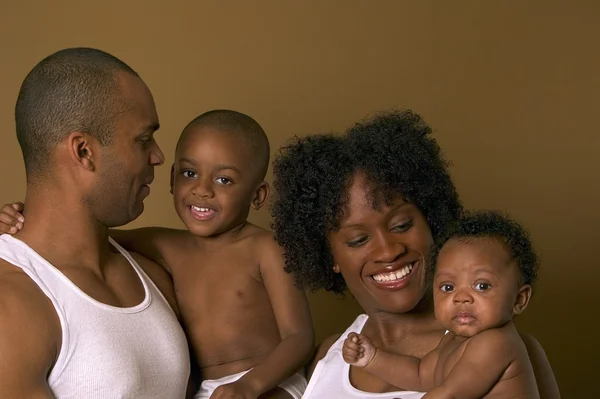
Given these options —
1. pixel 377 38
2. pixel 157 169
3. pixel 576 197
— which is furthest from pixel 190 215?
pixel 576 197

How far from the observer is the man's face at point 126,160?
213cm

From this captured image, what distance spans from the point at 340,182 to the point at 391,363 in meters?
0.45

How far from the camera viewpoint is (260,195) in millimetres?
2689

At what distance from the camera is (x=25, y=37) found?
3660mm

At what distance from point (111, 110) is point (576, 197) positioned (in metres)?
2.19

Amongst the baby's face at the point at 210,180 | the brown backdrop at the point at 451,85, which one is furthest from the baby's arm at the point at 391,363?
the brown backdrop at the point at 451,85

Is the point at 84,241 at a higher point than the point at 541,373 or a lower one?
higher

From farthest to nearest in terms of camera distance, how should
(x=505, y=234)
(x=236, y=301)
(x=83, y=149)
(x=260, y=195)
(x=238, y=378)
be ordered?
(x=260, y=195) < (x=236, y=301) < (x=238, y=378) < (x=83, y=149) < (x=505, y=234)

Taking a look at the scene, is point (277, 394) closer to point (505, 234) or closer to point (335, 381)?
point (335, 381)

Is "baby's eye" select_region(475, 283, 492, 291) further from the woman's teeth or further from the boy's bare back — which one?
the boy's bare back

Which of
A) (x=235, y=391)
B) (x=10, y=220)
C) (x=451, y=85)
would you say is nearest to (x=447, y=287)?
(x=235, y=391)

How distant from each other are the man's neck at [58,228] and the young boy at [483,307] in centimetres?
78

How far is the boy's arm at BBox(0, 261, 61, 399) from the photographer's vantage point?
1.87 m

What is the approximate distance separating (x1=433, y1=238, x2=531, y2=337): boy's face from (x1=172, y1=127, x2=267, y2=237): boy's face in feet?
2.57
